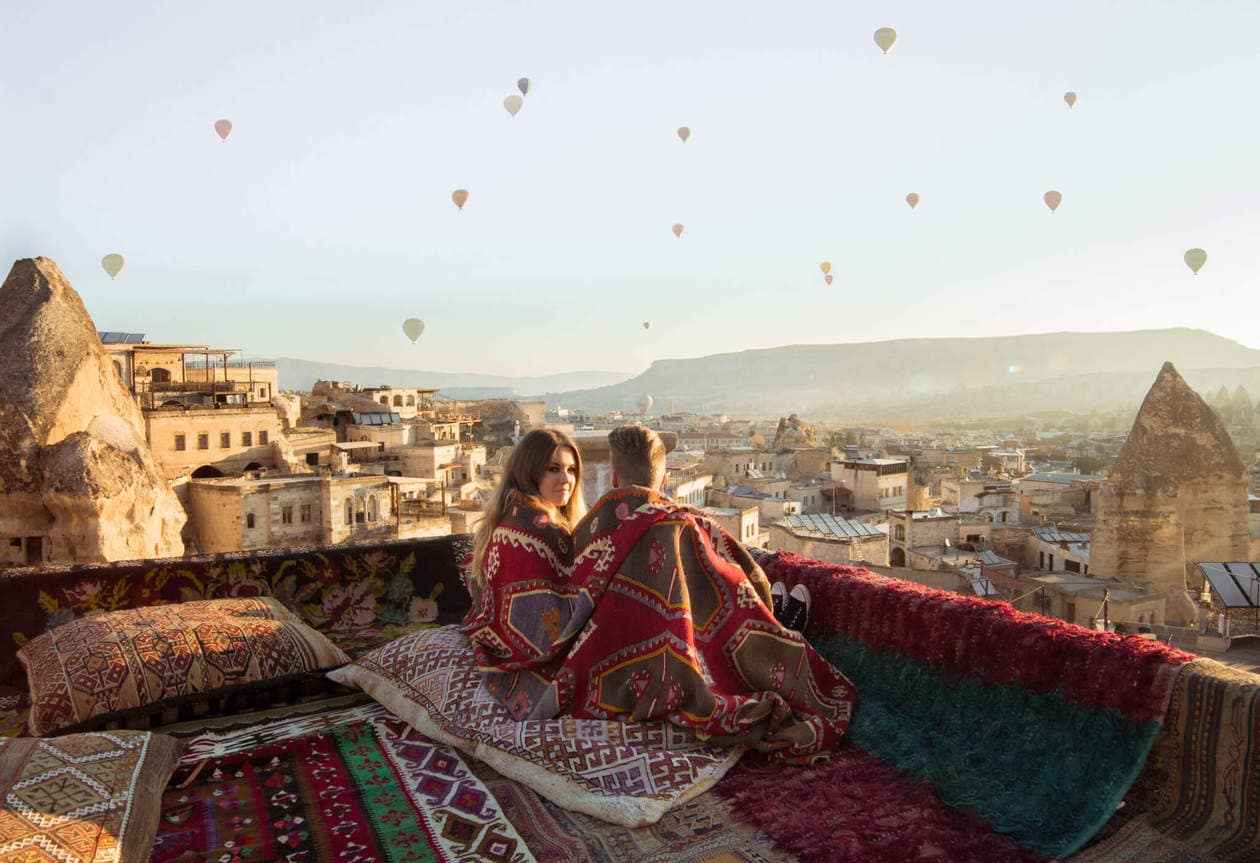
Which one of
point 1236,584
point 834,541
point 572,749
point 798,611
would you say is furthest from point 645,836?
point 834,541

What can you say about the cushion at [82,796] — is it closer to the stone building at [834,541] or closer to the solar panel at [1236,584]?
the solar panel at [1236,584]

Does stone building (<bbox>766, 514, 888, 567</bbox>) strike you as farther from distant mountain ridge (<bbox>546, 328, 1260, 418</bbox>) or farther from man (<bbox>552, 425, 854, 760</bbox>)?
distant mountain ridge (<bbox>546, 328, 1260, 418</bbox>)

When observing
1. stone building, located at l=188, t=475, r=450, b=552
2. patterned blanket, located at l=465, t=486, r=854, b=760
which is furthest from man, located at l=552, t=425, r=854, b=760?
stone building, located at l=188, t=475, r=450, b=552

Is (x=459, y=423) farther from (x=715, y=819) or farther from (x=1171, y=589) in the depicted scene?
(x=715, y=819)

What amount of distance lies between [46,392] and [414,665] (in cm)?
950

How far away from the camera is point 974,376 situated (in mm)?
178000

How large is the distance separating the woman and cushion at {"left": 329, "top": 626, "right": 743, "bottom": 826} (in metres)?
0.12

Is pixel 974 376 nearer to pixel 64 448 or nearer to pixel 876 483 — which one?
pixel 876 483

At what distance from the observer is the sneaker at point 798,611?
398 centimetres

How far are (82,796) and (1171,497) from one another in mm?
17607

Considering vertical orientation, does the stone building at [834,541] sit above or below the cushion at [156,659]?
below

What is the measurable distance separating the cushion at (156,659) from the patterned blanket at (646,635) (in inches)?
34.2

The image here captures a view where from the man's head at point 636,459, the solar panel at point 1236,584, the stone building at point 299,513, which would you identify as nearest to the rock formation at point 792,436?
the stone building at point 299,513

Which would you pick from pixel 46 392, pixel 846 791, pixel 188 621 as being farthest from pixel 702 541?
pixel 46 392
